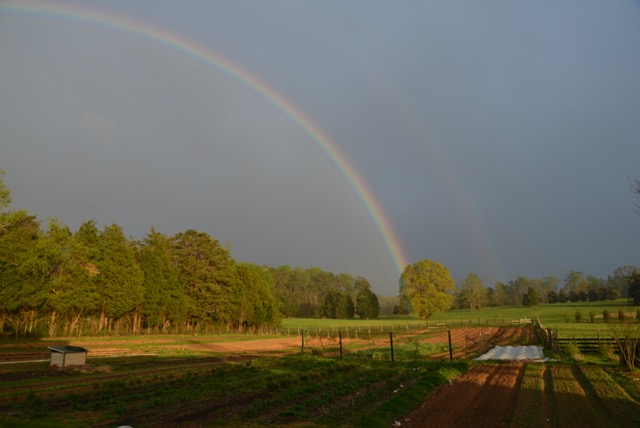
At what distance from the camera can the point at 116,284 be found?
4744 cm

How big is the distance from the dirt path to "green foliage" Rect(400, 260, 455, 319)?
208 feet

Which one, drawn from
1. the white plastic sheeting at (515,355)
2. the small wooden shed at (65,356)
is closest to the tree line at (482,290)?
the white plastic sheeting at (515,355)

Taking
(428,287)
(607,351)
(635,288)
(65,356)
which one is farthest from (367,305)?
(65,356)

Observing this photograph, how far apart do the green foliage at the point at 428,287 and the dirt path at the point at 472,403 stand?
63.4 meters

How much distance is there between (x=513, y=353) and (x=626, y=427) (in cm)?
Result: 2038

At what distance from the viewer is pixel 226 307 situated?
2616 inches

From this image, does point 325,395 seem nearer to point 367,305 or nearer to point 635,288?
point 635,288

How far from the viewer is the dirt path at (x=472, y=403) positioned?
34.2 ft

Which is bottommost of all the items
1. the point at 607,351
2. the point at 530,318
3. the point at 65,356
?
the point at 530,318

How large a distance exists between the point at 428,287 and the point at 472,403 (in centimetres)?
7108

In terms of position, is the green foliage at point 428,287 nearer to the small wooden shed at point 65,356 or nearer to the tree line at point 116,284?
the tree line at point 116,284

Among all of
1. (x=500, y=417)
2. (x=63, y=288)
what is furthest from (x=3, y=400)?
(x=63, y=288)

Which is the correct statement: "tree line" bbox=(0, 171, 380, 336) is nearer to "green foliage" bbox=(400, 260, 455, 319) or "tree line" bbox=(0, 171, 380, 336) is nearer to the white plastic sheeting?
"green foliage" bbox=(400, 260, 455, 319)

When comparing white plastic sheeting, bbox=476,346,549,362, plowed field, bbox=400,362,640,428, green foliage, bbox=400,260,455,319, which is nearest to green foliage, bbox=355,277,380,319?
green foliage, bbox=400,260,455,319
